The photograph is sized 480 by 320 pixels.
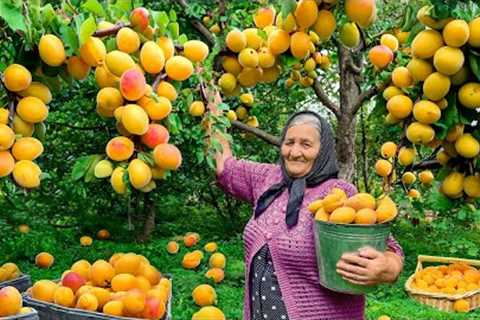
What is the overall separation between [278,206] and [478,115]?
996mm

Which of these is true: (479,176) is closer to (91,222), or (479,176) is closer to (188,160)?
(188,160)

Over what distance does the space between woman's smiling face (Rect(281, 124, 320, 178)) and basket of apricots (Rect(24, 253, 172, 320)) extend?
664 millimetres

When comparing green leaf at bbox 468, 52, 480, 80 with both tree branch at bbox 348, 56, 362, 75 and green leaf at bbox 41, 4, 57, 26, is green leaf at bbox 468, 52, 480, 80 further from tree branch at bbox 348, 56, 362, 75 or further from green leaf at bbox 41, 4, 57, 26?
tree branch at bbox 348, 56, 362, 75

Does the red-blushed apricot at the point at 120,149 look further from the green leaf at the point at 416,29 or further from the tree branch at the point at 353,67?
the tree branch at the point at 353,67

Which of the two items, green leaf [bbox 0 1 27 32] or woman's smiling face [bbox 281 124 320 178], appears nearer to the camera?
green leaf [bbox 0 1 27 32]

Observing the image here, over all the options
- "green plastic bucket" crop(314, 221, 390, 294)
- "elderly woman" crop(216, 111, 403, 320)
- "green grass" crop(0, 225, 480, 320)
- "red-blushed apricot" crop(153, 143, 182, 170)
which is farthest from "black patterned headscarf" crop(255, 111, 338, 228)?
"green grass" crop(0, 225, 480, 320)

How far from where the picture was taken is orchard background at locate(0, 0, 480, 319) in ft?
4.87

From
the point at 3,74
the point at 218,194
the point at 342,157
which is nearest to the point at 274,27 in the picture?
the point at 3,74

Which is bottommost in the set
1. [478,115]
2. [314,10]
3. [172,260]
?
[172,260]

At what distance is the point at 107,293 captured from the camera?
176 centimetres

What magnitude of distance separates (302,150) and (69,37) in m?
1.21

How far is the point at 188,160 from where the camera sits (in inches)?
206

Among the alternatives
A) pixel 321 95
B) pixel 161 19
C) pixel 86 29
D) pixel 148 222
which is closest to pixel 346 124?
pixel 321 95

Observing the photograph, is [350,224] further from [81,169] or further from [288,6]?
[81,169]
